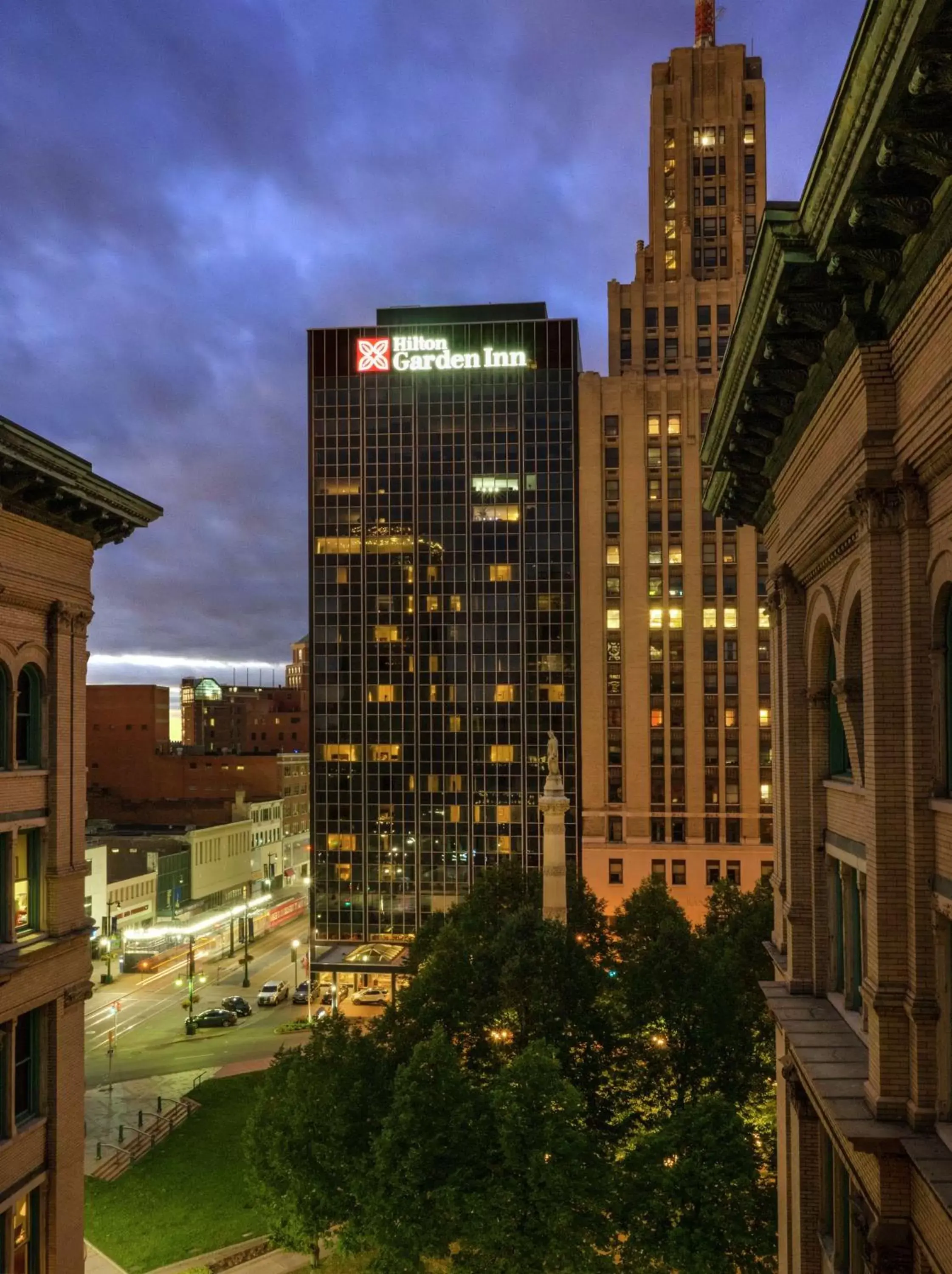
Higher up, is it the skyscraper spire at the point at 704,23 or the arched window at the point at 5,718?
the skyscraper spire at the point at 704,23

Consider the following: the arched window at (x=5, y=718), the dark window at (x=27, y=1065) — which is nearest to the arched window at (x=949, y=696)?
the arched window at (x=5, y=718)

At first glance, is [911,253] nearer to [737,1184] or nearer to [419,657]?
[737,1184]

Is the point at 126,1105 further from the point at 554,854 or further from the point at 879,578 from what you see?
the point at 879,578

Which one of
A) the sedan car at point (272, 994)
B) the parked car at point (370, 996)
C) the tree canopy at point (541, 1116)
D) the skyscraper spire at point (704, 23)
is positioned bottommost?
the parked car at point (370, 996)

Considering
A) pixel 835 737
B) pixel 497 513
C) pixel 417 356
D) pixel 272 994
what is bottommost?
pixel 272 994

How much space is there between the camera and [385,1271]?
78.3 feet

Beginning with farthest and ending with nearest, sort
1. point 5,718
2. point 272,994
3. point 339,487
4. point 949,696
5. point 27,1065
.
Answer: point 339,487 → point 272,994 → point 27,1065 → point 5,718 → point 949,696

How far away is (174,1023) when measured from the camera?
220ft

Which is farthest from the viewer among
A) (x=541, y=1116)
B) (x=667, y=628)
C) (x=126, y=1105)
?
(x=667, y=628)

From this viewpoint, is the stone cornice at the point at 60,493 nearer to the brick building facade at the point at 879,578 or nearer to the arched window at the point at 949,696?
the brick building facade at the point at 879,578

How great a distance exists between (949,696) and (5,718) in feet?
59.2

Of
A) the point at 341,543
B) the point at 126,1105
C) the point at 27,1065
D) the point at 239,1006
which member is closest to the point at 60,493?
the point at 27,1065

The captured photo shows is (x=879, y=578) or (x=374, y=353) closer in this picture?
(x=879, y=578)

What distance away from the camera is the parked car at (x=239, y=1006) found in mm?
68812
